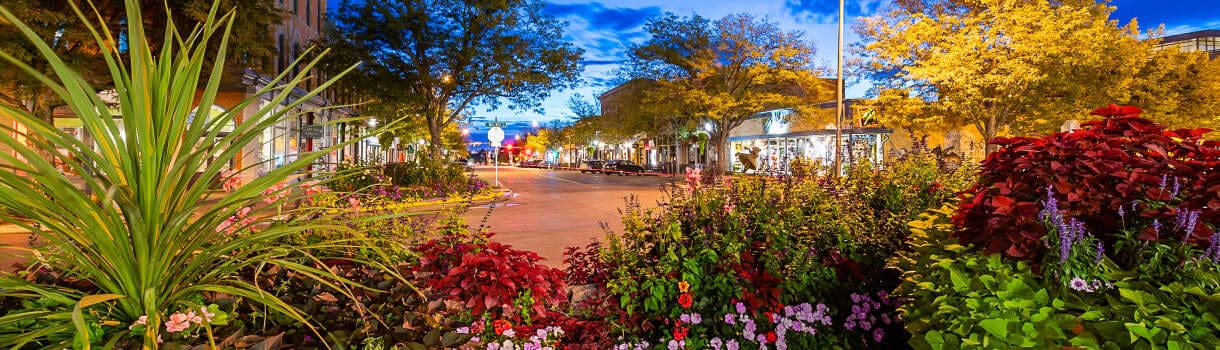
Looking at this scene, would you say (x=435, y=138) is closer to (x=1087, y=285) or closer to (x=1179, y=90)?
(x=1087, y=285)

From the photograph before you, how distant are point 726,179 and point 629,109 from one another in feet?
130

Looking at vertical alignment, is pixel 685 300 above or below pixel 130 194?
below

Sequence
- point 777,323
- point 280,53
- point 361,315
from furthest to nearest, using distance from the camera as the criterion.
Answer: point 280,53 < point 777,323 < point 361,315

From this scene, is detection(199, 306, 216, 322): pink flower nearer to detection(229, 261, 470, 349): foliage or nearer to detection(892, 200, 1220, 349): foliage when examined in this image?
detection(229, 261, 470, 349): foliage

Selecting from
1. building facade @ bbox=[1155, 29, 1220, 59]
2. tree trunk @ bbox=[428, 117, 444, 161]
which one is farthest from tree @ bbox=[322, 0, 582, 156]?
building facade @ bbox=[1155, 29, 1220, 59]

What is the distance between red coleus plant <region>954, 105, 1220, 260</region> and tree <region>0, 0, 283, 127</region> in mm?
10837

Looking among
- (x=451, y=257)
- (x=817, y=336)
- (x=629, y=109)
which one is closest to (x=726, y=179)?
(x=817, y=336)

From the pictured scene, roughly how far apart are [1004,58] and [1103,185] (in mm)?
22731

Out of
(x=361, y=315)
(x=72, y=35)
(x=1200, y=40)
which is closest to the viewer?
(x=361, y=315)

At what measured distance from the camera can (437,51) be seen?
23.9 m

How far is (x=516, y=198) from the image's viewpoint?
22047 mm

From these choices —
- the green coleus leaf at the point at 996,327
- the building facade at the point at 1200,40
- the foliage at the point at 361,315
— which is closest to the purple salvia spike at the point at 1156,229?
the green coleus leaf at the point at 996,327

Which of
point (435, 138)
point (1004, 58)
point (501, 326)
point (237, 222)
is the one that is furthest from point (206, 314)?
point (1004, 58)

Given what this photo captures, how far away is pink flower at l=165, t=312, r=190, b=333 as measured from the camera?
214 cm
